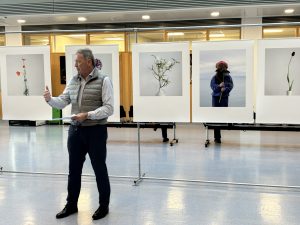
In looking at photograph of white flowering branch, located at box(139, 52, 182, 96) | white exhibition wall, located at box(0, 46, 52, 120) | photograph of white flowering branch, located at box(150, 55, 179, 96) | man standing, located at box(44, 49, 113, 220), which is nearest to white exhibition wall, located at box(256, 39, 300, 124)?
photograph of white flowering branch, located at box(139, 52, 182, 96)

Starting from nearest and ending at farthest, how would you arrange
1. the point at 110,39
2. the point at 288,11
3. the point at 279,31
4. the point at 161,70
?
the point at 161,70, the point at 288,11, the point at 279,31, the point at 110,39

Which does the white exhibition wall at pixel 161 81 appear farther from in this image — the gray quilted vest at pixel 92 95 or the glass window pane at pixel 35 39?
the glass window pane at pixel 35 39

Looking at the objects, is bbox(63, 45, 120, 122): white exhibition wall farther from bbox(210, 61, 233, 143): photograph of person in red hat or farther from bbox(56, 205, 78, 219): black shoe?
bbox(56, 205, 78, 219): black shoe

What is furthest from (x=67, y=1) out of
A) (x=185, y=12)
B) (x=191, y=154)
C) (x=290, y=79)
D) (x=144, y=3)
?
(x=290, y=79)

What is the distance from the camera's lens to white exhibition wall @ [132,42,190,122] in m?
5.96

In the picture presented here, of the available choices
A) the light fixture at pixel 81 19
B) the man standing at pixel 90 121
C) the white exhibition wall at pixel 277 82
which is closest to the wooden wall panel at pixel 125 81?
the light fixture at pixel 81 19

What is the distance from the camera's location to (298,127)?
1032 cm

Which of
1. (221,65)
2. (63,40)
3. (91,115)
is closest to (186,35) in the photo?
(63,40)

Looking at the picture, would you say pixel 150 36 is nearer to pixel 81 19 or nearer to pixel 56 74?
pixel 81 19

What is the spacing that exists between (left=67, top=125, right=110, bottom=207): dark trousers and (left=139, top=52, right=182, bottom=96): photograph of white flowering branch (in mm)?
2168

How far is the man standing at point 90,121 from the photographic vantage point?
13.2 ft

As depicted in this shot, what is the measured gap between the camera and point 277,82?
5.61 meters

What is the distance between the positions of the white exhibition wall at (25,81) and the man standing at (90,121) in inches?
92.5

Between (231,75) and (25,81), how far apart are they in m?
3.61
